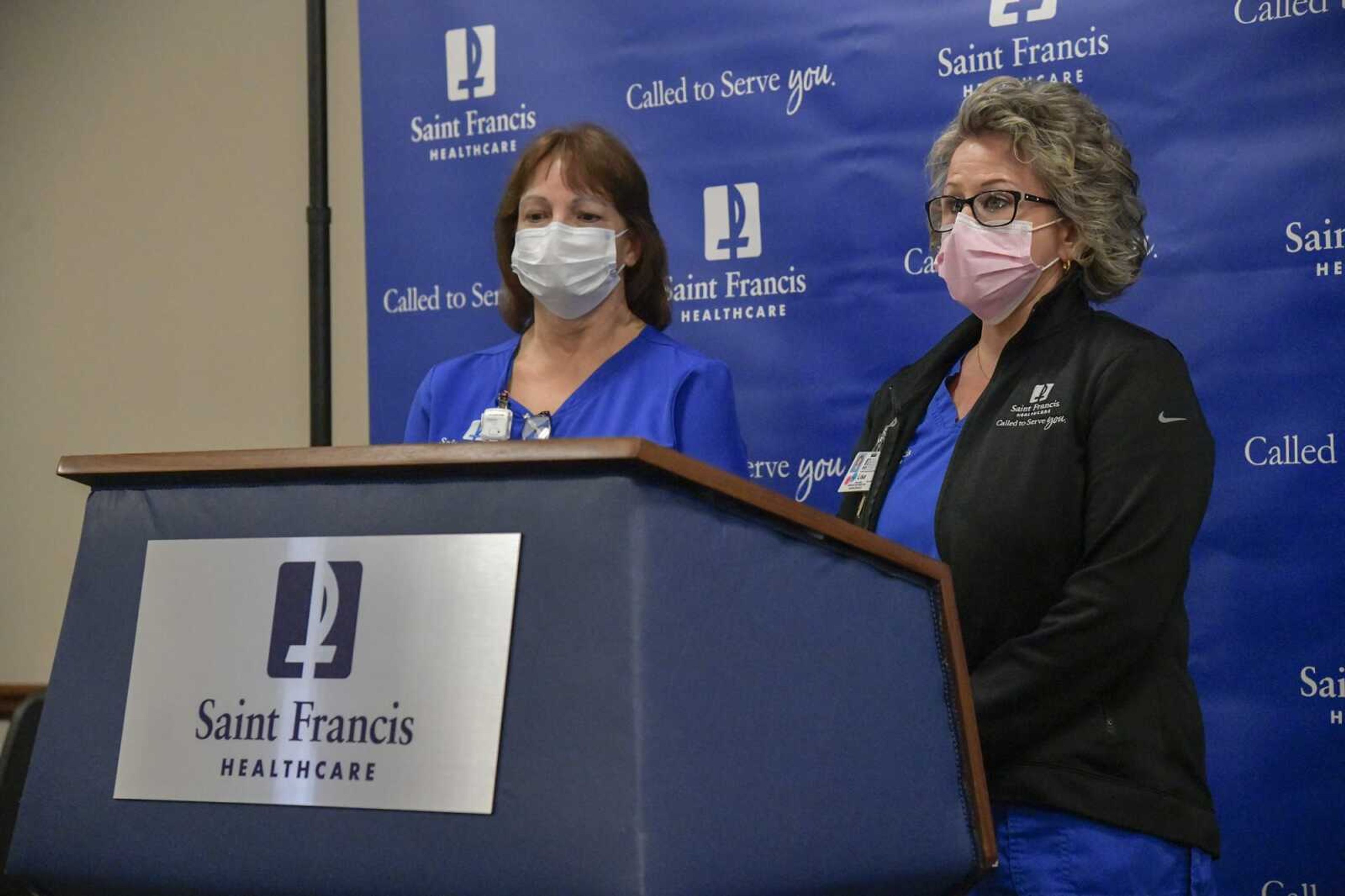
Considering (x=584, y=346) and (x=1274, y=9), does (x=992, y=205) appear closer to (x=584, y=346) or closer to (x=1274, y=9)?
(x=584, y=346)

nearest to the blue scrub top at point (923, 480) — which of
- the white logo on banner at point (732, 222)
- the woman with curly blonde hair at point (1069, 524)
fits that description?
the woman with curly blonde hair at point (1069, 524)

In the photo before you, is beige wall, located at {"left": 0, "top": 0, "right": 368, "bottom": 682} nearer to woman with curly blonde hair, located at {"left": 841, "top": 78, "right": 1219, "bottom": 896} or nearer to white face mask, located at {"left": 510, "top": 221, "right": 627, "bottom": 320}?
white face mask, located at {"left": 510, "top": 221, "right": 627, "bottom": 320}

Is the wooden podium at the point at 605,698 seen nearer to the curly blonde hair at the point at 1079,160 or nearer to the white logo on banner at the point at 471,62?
the curly blonde hair at the point at 1079,160

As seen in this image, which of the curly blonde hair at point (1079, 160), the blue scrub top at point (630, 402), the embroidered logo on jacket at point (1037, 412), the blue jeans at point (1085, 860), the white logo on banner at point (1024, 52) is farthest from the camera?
the white logo on banner at point (1024, 52)

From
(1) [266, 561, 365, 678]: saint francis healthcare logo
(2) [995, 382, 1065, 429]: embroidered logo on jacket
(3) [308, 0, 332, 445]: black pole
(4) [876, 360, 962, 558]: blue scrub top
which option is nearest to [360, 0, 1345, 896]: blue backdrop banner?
(3) [308, 0, 332, 445]: black pole

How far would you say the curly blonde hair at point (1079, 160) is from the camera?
193cm

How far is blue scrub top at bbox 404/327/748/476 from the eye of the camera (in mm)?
2090

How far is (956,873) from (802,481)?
1.67 m

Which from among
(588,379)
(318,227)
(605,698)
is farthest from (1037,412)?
(318,227)

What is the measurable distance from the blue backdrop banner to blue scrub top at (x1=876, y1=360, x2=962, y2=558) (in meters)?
0.84

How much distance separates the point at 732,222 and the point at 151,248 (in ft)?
5.18

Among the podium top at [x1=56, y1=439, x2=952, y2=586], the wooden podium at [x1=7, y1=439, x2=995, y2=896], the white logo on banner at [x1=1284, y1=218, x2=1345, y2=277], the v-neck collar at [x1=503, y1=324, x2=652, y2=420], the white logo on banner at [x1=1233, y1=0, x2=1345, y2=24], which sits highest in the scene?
the white logo on banner at [x1=1233, y1=0, x2=1345, y2=24]

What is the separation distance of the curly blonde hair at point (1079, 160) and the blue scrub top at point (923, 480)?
0.88ft

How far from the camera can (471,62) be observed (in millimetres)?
3178
